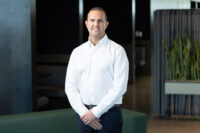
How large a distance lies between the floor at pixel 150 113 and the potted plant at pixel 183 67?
0.46 metres

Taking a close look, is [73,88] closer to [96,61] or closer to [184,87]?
[96,61]

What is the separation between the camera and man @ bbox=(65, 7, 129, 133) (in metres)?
1.94

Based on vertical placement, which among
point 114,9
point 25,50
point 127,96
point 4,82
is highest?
point 114,9

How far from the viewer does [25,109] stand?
3.84 m

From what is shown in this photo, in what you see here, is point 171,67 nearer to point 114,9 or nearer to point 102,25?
point 102,25

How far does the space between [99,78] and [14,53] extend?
6.49 feet

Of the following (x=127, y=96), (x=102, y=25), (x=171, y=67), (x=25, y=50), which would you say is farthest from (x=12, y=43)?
(x=127, y=96)

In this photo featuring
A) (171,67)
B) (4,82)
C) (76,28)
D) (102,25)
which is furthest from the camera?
(76,28)

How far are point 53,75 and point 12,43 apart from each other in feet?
8.96

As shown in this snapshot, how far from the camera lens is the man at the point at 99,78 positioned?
6.36ft

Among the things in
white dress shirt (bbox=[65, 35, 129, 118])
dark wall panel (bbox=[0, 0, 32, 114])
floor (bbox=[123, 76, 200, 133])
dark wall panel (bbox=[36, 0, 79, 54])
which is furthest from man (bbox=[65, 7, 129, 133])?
dark wall panel (bbox=[36, 0, 79, 54])

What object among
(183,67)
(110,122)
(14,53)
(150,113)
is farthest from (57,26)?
(110,122)

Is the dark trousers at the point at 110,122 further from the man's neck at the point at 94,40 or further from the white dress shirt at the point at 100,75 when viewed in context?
the man's neck at the point at 94,40

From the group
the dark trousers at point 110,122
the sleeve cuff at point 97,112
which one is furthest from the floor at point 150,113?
the sleeve cuff at point 97,112
